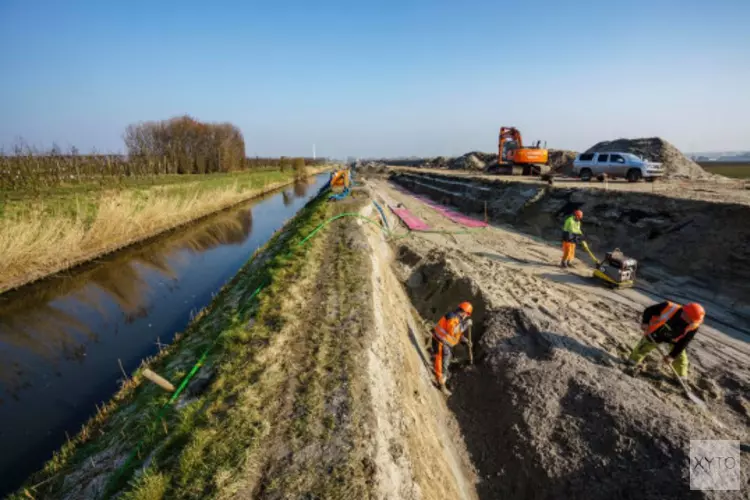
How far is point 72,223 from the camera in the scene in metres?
13.7

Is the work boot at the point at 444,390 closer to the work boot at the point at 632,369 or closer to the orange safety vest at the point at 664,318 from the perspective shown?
the work boot at the point at 632,369

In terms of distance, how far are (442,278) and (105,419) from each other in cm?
823

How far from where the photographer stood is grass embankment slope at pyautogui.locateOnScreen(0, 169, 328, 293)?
1142 cm

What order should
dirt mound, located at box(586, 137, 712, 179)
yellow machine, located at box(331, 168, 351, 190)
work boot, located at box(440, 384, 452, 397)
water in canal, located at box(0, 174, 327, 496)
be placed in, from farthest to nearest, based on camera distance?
1. dirt mound, located at box(586, 137, 712, 179)
2. yellow machine, located at box(331, 168, 351, 190)
3. work boot, located at box(440, 384, 452, 397)
4. water in canal, located at box(0, 174, 327, 496)

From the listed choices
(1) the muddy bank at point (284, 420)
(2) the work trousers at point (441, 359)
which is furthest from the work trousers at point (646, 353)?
(1) the muddy bank at point (284, 420)

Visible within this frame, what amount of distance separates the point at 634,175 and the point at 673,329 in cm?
1810

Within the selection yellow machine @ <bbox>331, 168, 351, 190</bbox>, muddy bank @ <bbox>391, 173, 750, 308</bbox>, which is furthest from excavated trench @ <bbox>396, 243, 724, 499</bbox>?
yellow machine @ <bbox>331, 168, 351, 190</bbox>

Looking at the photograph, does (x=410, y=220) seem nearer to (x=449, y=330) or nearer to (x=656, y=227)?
(x=656, y=227)

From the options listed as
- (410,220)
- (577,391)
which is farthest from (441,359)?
(410,220)

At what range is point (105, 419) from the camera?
5801mm

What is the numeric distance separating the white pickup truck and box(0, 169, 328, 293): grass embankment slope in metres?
25.3

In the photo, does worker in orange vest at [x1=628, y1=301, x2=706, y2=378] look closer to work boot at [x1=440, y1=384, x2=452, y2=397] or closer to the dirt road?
the dirt road

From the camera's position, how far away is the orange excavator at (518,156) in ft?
88.9

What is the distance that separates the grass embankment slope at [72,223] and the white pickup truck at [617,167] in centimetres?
2532
